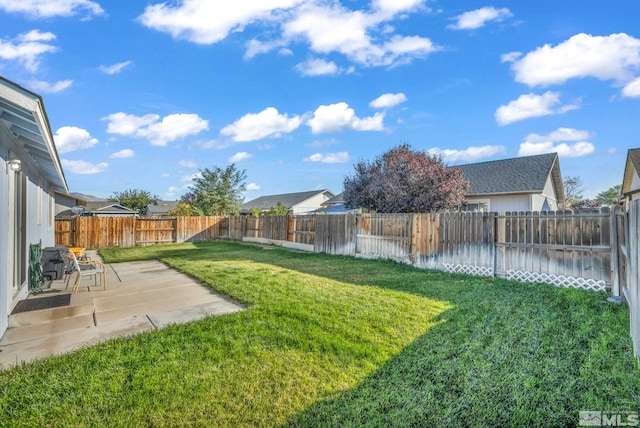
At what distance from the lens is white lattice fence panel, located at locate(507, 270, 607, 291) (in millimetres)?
5777

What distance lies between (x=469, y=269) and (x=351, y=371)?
6.04 meters

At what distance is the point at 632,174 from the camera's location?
1476 centimetres

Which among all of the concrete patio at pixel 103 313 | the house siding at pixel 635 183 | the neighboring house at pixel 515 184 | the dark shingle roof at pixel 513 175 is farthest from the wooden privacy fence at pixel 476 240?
the house siding at pixel 635 183

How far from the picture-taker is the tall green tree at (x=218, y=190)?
86.9 ft

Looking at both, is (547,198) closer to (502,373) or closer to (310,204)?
(502,373)

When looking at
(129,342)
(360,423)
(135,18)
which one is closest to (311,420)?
(360,423)

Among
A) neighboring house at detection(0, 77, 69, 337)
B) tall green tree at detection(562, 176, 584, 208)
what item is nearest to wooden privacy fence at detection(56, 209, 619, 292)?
neighboring house at detection(0, 77, 69, 337)

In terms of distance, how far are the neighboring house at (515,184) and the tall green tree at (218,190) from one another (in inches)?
748

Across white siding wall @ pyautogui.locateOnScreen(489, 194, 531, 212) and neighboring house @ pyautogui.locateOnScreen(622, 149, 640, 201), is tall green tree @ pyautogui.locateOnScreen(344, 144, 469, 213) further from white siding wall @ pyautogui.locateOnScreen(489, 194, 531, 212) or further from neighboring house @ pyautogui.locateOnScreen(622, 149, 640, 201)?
neighboring house @ pyautogui.locateOnScreen(622, 149, 640, 201)

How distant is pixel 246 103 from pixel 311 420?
17883 mm

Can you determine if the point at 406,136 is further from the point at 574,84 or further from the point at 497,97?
the point at 574,84

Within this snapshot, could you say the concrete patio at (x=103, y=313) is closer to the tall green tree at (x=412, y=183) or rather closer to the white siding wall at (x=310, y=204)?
the tall green tree at (x=412, y=183)

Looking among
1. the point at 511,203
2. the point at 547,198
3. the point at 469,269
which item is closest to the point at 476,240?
the point at 469,269

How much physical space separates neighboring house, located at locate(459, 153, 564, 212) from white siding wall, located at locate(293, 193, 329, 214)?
2118 cm
